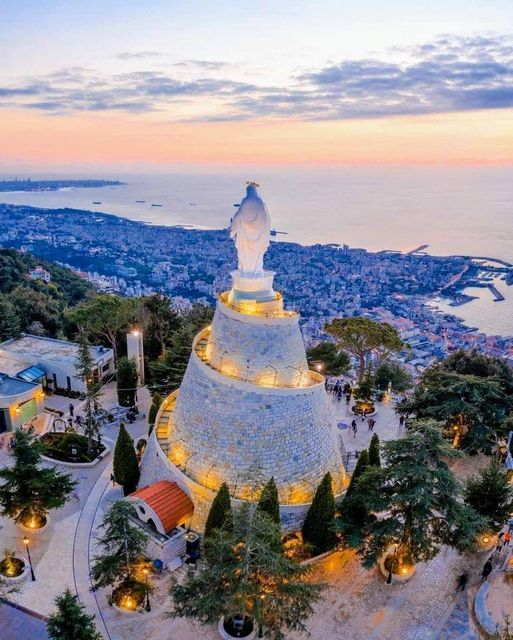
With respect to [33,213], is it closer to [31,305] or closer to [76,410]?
[31,305]

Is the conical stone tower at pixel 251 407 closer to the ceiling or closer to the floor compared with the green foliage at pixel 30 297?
closer to the ceiling

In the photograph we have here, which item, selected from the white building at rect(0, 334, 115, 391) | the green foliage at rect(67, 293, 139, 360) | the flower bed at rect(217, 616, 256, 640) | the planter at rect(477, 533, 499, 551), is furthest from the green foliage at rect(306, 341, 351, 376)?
the flower bed at rect(217, 616, 256, 640)

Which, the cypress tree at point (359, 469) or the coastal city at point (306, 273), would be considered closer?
the cypress tree at point (359, 469)

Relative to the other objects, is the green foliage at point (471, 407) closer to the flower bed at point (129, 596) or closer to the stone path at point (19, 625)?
the flower bed at point (129, 596)

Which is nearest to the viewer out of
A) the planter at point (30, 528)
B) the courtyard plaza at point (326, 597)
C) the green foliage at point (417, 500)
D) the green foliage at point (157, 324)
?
the courtyard plaza at point (326, 597)

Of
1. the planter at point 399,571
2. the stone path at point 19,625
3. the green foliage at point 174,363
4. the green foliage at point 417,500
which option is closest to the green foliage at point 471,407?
the green foliage at point 417,500

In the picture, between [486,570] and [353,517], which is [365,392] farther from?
[486,570]

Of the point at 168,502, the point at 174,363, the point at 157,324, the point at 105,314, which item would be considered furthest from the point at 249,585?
the point at 157,324
